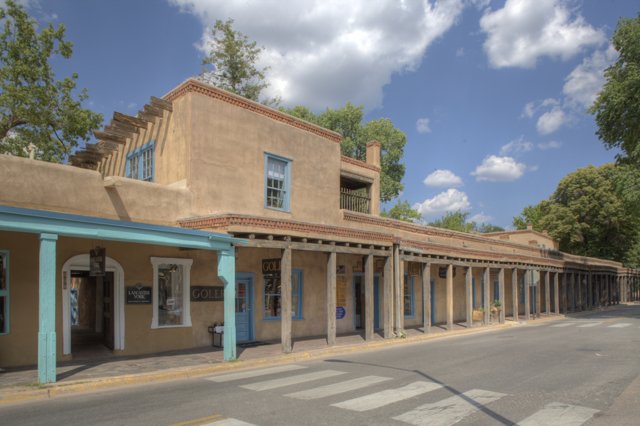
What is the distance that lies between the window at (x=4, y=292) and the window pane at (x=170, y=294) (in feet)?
12.4

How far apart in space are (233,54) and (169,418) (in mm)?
30122

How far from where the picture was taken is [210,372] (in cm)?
1119

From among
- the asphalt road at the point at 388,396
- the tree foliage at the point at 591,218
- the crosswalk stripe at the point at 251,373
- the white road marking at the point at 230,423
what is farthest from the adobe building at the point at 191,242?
the tree foliage at the point at 591,218

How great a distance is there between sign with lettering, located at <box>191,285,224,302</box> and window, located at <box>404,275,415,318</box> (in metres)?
10.9

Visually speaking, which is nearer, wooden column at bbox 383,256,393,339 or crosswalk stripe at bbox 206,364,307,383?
crosswalk stripe at bbox 206,364,307,383

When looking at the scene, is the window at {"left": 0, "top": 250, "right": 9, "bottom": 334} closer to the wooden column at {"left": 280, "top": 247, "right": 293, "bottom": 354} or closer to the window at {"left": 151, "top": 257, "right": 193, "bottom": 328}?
the window at {"left": 151, "top": 257, "right": 193, "bottom": 328}

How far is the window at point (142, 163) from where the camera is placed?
16.7m

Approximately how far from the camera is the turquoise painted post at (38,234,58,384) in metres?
9.16

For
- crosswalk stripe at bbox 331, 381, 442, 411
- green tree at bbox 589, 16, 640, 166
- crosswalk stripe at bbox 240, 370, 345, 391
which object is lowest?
crosswalk stripe at bbox 240, 370, 345, 391

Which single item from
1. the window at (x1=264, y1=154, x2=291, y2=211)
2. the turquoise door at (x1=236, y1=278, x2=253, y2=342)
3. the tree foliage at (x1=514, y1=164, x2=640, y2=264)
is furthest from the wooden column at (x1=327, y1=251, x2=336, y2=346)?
the tree foliage at (x1=514, y1=164, x2=640, y2=264)

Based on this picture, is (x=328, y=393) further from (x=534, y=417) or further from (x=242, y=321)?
(x=242, y=321)

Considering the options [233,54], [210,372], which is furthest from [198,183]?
[233,54]

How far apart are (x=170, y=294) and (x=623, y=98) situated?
23222 millimetres

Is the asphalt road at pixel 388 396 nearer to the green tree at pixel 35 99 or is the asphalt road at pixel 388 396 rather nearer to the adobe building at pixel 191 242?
the adobe building at pixel 191 242
